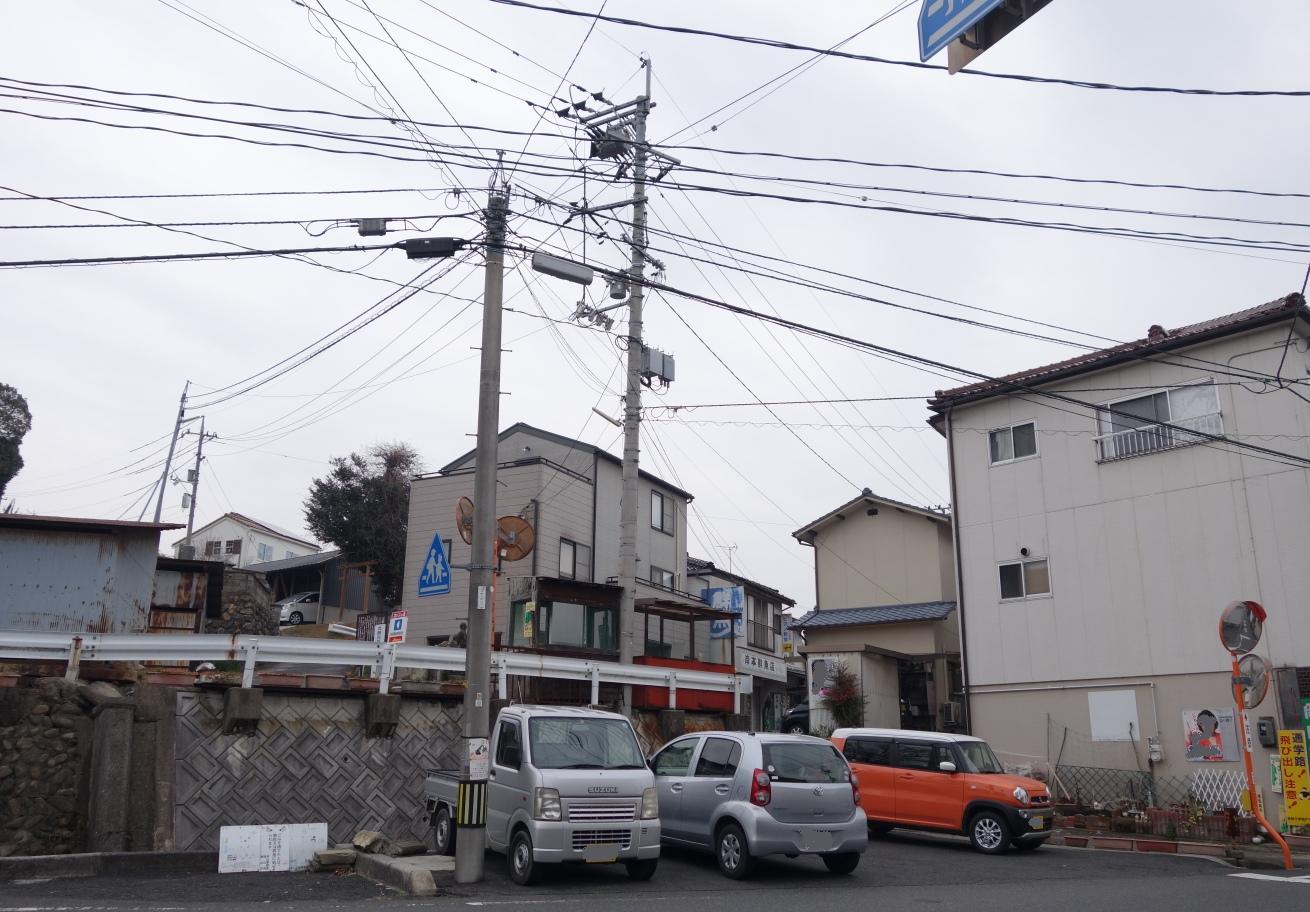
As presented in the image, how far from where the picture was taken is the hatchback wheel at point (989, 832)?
1493 cm

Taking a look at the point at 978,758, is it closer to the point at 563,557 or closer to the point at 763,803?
the point at 763,803

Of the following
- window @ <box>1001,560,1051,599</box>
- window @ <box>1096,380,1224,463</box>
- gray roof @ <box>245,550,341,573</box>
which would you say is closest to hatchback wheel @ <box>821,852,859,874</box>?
window @ <box>1096,380,1224,463</box>

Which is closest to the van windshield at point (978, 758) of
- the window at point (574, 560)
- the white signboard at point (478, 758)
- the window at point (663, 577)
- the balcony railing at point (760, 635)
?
the white signboard at point (478, 758)

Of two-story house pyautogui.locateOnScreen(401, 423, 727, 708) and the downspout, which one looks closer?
the downspout

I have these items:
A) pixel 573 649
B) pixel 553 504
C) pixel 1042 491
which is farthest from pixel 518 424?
pixel 1042 491

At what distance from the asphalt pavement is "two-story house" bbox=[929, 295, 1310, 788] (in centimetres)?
629

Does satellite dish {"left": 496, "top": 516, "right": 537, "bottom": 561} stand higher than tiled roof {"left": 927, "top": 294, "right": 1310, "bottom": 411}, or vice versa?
tiled roof {"left": 927, "top": 294, "right": 1310, "bottom": 411}

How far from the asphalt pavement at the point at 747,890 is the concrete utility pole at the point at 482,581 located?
0.63m

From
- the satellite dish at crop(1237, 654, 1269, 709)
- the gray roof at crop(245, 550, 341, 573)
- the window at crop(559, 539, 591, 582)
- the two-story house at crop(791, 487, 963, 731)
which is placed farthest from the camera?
the gray roof at crop(245, 550, 341, 573)

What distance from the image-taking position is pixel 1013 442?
75.2ft

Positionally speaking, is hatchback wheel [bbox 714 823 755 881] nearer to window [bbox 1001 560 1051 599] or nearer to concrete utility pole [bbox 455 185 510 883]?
concrete utility pole [bbox 455 185 510 883]

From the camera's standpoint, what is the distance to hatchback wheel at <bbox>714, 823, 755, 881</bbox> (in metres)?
11.7

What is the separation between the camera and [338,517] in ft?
138

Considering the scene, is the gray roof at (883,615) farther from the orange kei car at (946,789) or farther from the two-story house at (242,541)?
the two-story house at (242,541)
